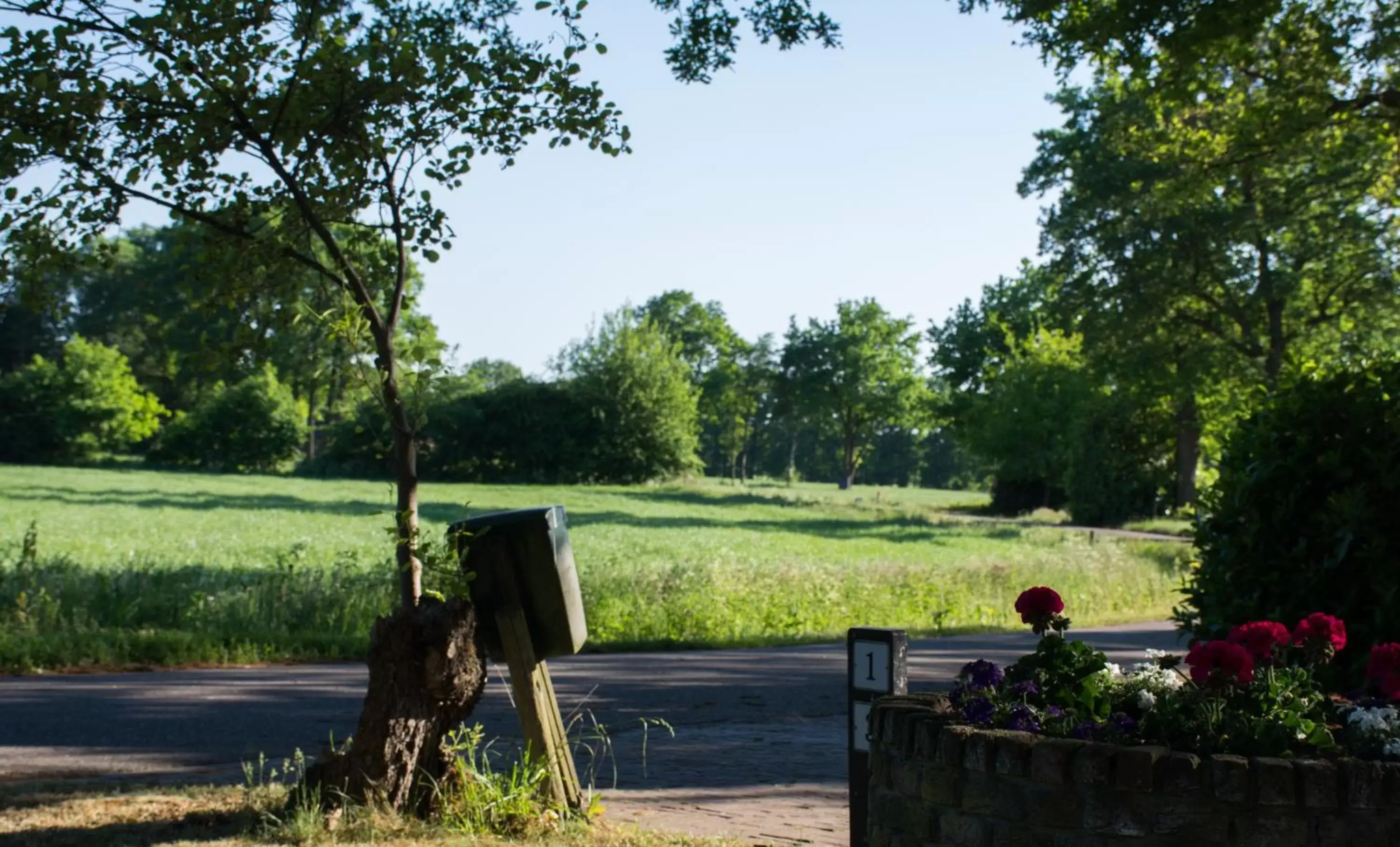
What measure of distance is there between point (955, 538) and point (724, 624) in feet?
80.7

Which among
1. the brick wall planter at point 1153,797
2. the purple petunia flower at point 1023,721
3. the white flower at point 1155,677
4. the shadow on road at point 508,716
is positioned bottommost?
the shadow on road at point 508,716

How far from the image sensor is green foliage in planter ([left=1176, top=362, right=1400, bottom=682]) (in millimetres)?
8961

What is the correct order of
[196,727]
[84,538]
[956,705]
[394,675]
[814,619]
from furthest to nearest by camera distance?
[84,538], [814,619], [196,727], [394,675], [956,705]

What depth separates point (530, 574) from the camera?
6371mm

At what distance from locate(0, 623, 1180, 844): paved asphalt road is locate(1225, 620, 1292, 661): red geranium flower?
228 cm

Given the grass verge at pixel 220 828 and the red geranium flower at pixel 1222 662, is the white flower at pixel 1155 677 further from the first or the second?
the grass verge at pixel 220 828

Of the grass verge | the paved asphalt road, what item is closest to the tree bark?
the grass verge

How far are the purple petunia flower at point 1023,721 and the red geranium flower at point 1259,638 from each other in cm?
78

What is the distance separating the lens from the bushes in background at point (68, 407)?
2827 inches

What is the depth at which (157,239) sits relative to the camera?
93.8 meters

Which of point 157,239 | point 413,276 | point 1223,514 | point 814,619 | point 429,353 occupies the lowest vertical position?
point 814,619

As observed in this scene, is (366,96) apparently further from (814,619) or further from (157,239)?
(157,239)

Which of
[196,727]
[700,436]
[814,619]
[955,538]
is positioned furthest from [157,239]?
[196,727]

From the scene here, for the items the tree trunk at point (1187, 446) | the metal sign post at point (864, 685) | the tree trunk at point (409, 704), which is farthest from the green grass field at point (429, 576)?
the tree trunk at point (1187, 446)
